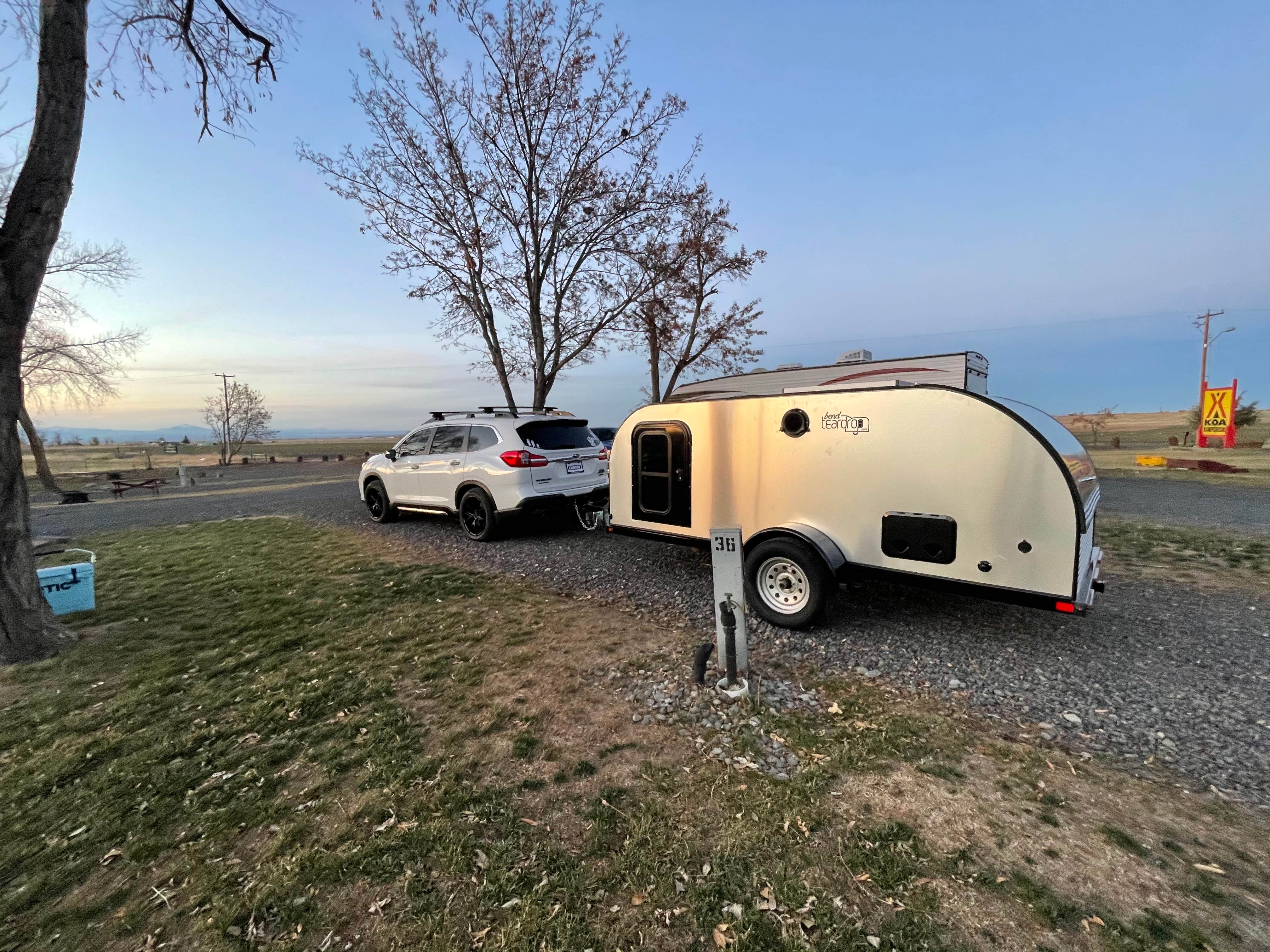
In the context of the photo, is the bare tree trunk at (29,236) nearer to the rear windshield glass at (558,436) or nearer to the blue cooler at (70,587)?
the blue cooler at (70,587)

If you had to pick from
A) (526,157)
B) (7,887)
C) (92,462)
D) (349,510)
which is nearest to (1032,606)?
(7,887)

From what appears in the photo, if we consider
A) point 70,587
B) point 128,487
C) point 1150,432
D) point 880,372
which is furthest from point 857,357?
point 1150,432

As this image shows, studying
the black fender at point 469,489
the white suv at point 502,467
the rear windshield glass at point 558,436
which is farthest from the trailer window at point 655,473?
the black fender at point 469,489

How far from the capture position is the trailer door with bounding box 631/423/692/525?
5.74 m

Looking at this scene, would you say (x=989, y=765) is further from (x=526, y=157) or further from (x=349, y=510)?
(x=526, y=157)

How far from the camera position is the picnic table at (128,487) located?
17.9 metres

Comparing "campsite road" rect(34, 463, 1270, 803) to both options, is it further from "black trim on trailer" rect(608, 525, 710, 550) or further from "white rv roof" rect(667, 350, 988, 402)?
"white rv roof" rect(667, 350, 988, 402)

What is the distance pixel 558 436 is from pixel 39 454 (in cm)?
2612

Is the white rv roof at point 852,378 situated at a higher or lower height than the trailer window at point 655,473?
higher

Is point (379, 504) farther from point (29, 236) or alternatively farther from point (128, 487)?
point (128, 487)

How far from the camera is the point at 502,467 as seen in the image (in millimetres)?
8133

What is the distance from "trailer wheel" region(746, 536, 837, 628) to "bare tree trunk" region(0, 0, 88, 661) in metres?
6.32

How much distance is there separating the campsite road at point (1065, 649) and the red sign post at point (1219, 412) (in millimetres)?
27134

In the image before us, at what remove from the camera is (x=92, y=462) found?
3544 centimetres
